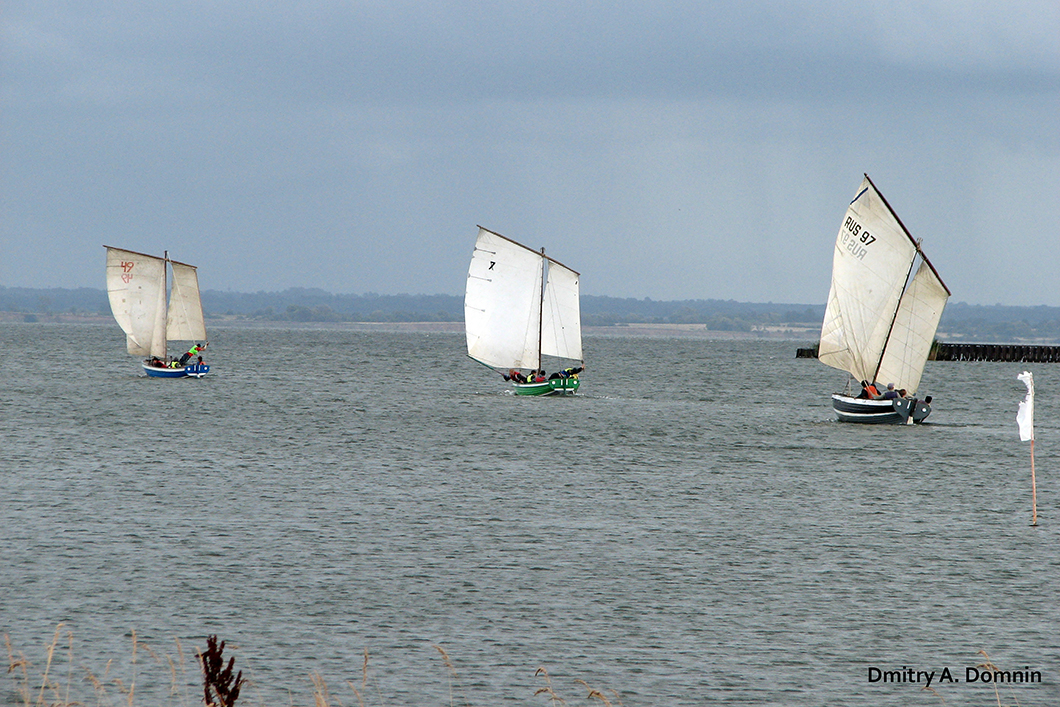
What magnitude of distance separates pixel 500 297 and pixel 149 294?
31.2m

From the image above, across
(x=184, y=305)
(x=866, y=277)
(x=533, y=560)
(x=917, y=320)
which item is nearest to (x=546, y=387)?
(x=184, y=305)

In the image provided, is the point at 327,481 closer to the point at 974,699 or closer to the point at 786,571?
the point at 786,571

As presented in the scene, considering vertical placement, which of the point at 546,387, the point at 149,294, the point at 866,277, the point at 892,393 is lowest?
the point at 546,387

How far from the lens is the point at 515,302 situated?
79688mm

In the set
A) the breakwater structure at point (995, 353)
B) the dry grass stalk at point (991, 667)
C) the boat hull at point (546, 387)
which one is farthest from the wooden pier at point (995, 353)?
the dry grass stalk at point (991, 667)

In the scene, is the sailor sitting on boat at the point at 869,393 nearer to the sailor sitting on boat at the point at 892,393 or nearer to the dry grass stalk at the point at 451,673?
the sailor sitting on boat at the point at 892,393

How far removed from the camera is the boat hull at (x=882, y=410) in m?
66.9

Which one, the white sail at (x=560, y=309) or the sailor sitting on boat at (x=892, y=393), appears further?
the white sail at (x=560, y=309)

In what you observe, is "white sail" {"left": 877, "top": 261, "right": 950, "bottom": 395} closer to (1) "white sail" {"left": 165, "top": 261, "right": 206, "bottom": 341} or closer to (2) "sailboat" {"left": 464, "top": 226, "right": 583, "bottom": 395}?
(2) "sailboat" {"left": 464, "top": 226, "right": 583, "bottom": 395}

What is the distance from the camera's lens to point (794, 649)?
71.5ft

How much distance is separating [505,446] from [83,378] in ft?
232

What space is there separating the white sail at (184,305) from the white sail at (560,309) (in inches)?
1166

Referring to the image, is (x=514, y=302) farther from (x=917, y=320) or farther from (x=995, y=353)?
(x=995, y=353)

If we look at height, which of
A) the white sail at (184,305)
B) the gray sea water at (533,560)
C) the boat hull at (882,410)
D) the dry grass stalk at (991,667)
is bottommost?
the gray sea water at (533,560)
